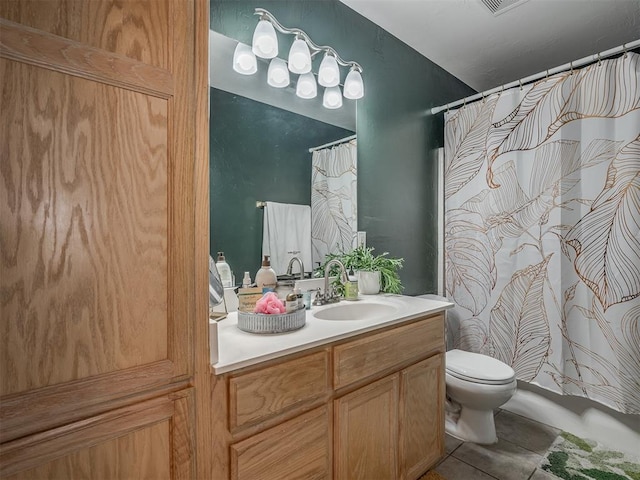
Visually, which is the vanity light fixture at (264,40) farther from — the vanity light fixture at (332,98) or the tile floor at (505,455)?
the tile floor at (505,455)

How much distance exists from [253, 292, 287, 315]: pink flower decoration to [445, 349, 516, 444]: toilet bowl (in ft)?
4.10

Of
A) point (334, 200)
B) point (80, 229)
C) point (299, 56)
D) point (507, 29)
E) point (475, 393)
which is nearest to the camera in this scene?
point (80, 229)

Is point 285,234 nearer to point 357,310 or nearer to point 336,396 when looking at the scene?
point 357,310

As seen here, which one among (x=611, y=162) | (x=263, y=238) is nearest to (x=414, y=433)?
(x=263, y=238)

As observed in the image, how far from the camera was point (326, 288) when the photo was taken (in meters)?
1.66

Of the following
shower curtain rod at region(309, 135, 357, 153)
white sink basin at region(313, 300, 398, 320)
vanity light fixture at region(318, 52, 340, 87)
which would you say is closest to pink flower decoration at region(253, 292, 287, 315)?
white sink basin at region(313, 300, 398, 320)

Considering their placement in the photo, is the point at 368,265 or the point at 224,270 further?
the point at 368,265

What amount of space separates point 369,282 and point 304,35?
52.5 inches

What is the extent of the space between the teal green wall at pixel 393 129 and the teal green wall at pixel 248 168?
492 mm

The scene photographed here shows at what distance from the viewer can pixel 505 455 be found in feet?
5.85

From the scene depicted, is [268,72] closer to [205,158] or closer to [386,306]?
[205,158]

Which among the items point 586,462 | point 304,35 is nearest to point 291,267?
point 304,35

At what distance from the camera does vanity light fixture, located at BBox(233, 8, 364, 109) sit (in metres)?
1.51

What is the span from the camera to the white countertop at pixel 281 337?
3.04 ft
